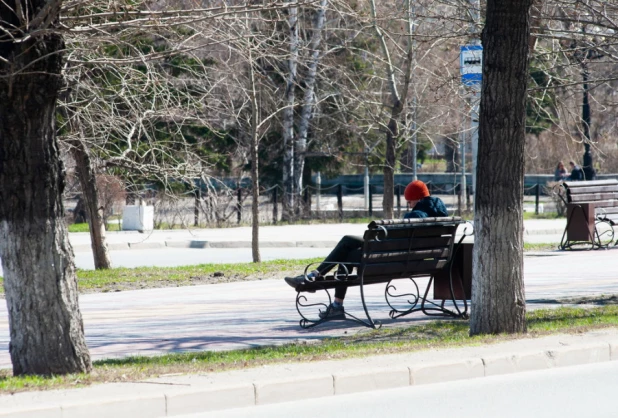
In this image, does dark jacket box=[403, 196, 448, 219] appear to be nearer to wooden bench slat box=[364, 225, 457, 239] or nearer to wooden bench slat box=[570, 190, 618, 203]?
wooden bench slat box=[364, 225, 457, 239]

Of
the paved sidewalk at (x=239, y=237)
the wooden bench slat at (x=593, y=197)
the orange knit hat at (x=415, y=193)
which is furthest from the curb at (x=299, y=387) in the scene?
the paved sidewalk at (x=239, y=237)

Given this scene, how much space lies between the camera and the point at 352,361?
7.52 metres

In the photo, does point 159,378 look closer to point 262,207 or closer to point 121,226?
point 121,226

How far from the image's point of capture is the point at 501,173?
863 centimetres

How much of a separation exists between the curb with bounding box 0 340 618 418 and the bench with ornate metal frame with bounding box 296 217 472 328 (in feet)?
6.87

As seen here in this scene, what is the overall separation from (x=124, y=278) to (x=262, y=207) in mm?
18681

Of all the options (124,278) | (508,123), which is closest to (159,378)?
(508,123)

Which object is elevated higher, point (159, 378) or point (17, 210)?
point (17, 210)

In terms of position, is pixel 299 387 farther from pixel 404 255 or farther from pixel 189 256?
pixel 189 256

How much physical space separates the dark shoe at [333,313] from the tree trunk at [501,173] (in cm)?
177

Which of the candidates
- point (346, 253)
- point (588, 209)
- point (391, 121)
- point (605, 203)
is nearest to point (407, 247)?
point (346, 253)

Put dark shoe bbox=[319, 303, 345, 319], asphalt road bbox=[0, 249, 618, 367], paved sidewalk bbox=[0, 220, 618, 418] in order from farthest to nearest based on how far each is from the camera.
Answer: dark shoe bbox=[319, 303, 345, 319] → asphalt road bbox=[0, 249, 618, 367] → paved sidewalk bbox=[0, 220, 618, 418]

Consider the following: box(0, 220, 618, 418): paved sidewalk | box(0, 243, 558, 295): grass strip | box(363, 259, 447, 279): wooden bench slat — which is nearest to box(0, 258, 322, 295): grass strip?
box(0, 243, 558, 295): grass strip

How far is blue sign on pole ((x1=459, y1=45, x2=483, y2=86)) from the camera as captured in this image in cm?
1395
